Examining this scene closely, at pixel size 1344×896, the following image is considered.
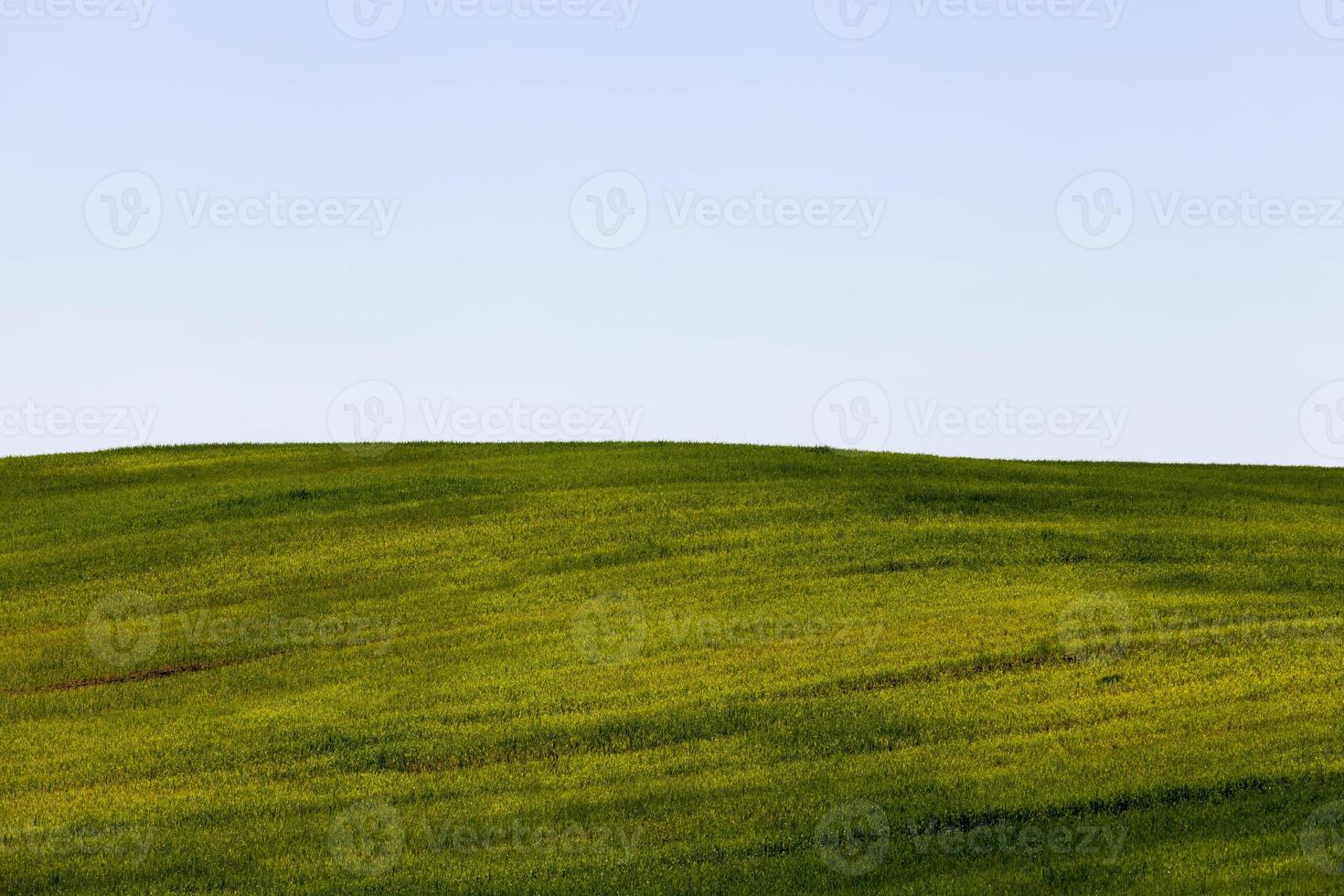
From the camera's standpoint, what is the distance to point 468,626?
29.5 m

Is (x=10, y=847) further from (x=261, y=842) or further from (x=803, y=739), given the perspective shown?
(x=803, y=739)

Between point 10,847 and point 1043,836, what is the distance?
1367 centimetres

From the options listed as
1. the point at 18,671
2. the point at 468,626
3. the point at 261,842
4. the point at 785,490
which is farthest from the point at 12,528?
the point at 261,842

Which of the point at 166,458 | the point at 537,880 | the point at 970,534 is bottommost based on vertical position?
the point at 537,880
